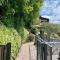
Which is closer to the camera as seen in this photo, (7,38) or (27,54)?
(7,38)

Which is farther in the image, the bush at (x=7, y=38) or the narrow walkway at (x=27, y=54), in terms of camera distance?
the narrow walkway at (x=27, y=54)

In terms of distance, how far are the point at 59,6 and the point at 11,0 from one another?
127 meters

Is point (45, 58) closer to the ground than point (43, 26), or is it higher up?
higher up

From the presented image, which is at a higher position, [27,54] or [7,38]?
[7,38]

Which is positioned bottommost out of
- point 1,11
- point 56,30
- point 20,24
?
point 56,30

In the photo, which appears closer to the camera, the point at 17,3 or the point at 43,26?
the point at 17,3

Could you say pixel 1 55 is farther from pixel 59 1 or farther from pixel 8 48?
pixel 59 1

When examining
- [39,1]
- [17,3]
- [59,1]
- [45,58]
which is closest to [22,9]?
[17,3]

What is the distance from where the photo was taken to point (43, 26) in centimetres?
6362

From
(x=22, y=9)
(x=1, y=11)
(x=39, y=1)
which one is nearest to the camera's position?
(x=1, y=11)

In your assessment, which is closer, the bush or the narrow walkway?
the bush

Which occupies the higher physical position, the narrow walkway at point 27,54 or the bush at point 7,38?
the bush at point 7,38

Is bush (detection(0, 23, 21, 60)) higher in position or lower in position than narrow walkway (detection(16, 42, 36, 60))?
higher

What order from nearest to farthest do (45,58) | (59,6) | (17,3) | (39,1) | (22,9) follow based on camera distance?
(45,58)
(17,3)
(22,9)
(39,1)
(59,6)
